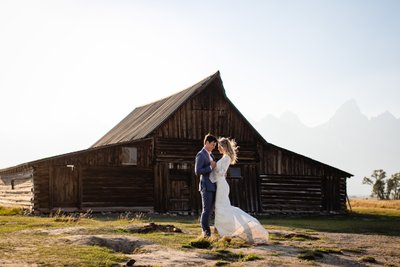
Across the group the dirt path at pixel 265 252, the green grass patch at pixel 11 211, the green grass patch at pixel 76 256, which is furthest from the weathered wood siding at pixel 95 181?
the green grass patch at pixel 76 256

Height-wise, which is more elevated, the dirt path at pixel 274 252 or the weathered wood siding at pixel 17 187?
the weathered wood siding at pixel 17 187

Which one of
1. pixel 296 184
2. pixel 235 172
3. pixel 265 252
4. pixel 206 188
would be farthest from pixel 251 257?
pixel 296 184

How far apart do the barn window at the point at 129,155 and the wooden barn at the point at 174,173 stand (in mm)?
48

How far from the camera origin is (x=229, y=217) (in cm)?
985

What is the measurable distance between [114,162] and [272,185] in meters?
8.87

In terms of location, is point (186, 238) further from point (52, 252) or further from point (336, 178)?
point (336, 178)

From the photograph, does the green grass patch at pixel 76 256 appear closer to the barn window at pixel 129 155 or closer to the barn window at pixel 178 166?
the barn window at pixel 129 155

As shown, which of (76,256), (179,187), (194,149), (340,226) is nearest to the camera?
(76,256)

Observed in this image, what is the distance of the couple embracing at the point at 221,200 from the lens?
970 cm

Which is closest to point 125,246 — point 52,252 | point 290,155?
point 52,252

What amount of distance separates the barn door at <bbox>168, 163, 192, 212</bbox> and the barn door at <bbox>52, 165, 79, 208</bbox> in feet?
14.9

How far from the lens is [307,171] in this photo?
2859 centimetres

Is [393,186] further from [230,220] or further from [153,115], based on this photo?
[230,220]

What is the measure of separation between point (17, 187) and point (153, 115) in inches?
326
